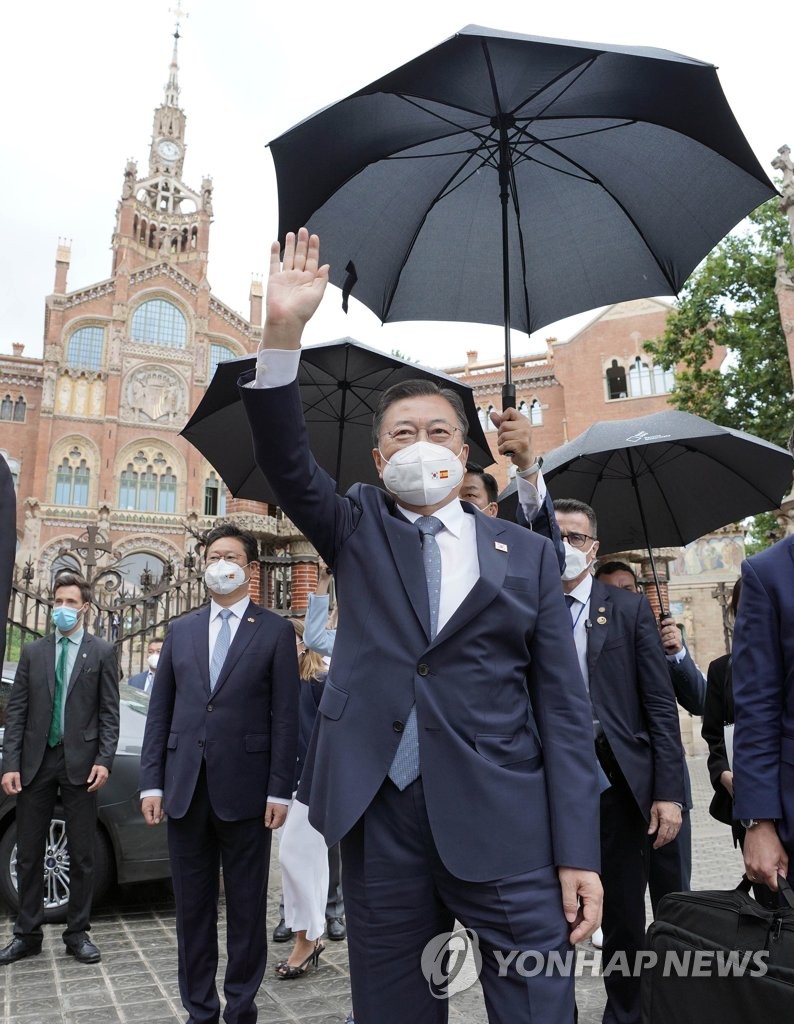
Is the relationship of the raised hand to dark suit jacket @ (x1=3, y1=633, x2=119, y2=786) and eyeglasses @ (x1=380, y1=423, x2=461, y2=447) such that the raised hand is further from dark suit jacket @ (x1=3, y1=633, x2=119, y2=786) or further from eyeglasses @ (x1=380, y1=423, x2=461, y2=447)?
dark suit jacket @ (x1=3, y1=633, x2=119, y2=786)

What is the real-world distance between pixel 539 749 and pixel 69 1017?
130 inches

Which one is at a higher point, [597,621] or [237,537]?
[237,537]

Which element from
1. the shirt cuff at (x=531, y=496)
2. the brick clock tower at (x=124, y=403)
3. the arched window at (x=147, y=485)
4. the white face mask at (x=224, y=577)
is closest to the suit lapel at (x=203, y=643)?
the white face mask at (x=224, y=577)

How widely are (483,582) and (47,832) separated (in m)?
4.45

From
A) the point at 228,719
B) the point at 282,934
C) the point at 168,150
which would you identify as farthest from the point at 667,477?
the point at 168,150

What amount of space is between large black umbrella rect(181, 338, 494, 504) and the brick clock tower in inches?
1438

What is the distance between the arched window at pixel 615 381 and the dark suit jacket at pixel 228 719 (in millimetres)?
36368

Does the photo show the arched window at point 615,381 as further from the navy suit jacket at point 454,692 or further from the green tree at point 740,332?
the navy suit jacket at point 454,692

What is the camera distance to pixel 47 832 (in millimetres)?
5066

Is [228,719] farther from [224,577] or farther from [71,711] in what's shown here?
[71,711]

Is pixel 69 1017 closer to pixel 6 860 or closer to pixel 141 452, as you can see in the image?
pixel 6 860

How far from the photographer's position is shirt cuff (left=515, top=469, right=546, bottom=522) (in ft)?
8.73

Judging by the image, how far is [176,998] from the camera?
13.3 feet

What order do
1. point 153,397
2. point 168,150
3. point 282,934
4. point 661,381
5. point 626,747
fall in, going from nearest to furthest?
point 626,747, point 282,934, point 661,381, point 153,397, point 168,150
